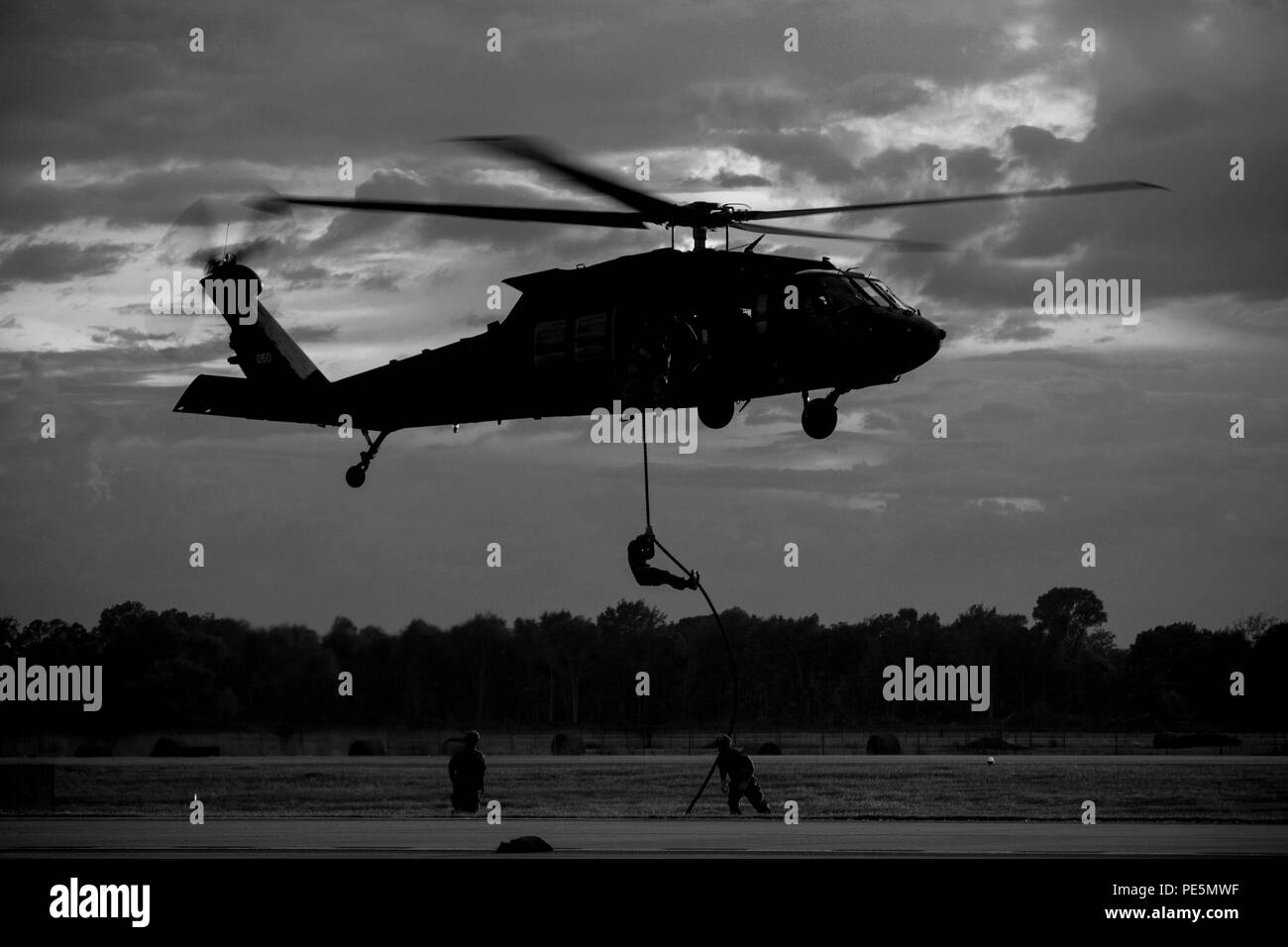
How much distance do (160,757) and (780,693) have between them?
35244mm

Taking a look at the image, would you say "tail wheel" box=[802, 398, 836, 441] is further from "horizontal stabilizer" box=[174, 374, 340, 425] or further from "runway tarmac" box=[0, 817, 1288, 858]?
"horizontal stabilizer" box=[174, 374, 340, 425]

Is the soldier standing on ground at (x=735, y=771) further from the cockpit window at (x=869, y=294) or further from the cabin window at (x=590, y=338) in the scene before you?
the cockpit window at (x=869, y=294)

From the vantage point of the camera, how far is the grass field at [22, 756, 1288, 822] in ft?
125

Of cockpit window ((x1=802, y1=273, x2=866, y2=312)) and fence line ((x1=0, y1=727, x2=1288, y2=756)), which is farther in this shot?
fence line ((x1=0, y1=727, x2=1288, y2=756))

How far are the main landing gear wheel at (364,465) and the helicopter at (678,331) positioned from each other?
130mm

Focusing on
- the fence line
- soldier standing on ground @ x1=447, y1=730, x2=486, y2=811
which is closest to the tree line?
the fence line

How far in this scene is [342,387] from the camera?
29.3m

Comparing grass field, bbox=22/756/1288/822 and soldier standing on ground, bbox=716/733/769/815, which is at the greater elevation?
soldier standing on ground, bbox=716/733/769/815

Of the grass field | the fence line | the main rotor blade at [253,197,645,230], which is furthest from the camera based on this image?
the fence line

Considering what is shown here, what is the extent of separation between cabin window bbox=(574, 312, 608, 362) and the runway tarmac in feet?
25.5

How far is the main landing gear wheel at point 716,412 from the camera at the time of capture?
80.7 ft

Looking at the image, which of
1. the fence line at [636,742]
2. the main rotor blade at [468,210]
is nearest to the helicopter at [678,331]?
the main rotor blade at [468,210]
